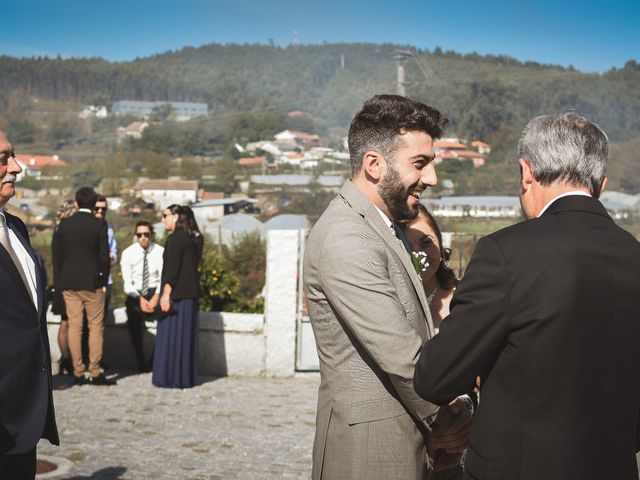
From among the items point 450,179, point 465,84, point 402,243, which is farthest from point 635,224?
point 465,84

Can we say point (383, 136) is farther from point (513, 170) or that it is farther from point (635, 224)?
point (513, 170)

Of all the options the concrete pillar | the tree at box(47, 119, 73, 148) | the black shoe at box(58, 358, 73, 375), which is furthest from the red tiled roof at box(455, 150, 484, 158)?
A: the black shoe at box(58, 358, 73, 375)

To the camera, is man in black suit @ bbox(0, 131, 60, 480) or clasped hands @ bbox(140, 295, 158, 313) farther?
clasped hands @ bbox(140, 295, 158, 313)

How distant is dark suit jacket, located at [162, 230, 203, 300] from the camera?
8.13 metres

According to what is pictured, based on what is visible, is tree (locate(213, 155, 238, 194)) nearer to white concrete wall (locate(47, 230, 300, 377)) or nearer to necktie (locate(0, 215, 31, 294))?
white concrete wall (locate(47, 230, 300, 377))

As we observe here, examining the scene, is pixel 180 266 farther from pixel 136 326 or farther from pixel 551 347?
pixel 551 347

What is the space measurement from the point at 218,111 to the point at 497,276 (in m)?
105

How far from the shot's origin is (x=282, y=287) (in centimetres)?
871

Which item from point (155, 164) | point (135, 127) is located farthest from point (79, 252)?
point (135, 127)

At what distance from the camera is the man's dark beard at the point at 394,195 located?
266cm

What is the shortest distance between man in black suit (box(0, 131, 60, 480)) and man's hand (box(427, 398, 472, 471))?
1468mm

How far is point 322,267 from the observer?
253 centimetres

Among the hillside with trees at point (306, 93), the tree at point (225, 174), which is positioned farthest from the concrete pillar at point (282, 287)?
the tree at point (225, 174)

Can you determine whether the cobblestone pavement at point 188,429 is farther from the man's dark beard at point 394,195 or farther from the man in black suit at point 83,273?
the man's dark beard at point 394,195
